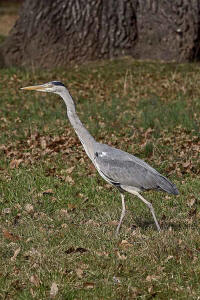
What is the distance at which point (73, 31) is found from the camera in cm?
1670

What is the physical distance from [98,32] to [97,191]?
27.8 ft

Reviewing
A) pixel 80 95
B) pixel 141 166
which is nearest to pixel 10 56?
pixel 80 95

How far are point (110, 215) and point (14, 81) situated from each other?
850 cm

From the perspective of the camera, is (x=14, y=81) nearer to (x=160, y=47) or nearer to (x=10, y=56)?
(x=10, y=56)

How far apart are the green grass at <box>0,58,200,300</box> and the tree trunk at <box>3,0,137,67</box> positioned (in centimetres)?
49

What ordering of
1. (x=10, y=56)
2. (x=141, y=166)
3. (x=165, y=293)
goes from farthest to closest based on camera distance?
(x=10, y=56) → (x=141, y=166) → (x=165, y=293)

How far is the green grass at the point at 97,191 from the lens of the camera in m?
6.10

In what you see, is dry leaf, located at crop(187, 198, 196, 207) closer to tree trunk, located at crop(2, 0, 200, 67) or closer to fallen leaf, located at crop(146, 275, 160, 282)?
fallen leaf, located at crop(146, 275, 160, 282)

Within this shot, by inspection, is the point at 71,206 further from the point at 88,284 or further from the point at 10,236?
the point at 88,284

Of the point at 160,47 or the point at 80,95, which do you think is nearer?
the point at 80,95

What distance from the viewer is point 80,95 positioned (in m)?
14.9

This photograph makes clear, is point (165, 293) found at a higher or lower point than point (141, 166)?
lower

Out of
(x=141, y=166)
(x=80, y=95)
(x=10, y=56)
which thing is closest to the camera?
(x=141, y=166)

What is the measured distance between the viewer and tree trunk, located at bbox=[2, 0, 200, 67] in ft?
53.1
